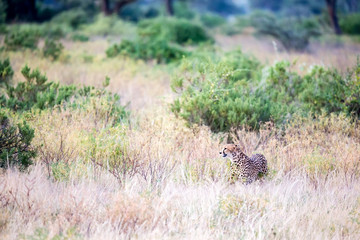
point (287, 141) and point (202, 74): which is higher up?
point (202, 74)

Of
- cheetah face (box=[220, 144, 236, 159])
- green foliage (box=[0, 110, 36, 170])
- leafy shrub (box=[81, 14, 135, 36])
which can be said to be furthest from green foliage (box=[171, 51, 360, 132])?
leafy shrub (box=[81, 14, 135, 36])

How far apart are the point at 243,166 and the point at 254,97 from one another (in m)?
2.49

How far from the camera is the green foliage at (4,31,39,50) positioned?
480 inches

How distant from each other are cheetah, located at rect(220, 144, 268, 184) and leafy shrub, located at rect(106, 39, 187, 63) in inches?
337

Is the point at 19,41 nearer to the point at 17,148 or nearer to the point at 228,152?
the point at 17,148

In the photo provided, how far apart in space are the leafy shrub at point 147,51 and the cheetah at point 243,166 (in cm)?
856

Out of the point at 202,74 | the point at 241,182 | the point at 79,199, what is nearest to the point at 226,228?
the point at 241,182

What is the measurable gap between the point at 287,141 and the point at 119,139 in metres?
2.48

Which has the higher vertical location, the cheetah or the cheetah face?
the cheetah face

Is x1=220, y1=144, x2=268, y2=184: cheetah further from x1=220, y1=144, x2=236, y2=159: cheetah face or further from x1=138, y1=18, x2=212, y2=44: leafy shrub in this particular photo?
Result: x1=138, y1=18, x2=212, y2=44: leafy shrub

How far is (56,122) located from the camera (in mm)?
6051

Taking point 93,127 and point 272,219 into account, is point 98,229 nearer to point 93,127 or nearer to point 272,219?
point 272,219

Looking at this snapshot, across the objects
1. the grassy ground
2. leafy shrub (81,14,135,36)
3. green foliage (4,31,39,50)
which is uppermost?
green foliage (4,31,39,50)

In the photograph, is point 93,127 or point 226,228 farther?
point 93,127
